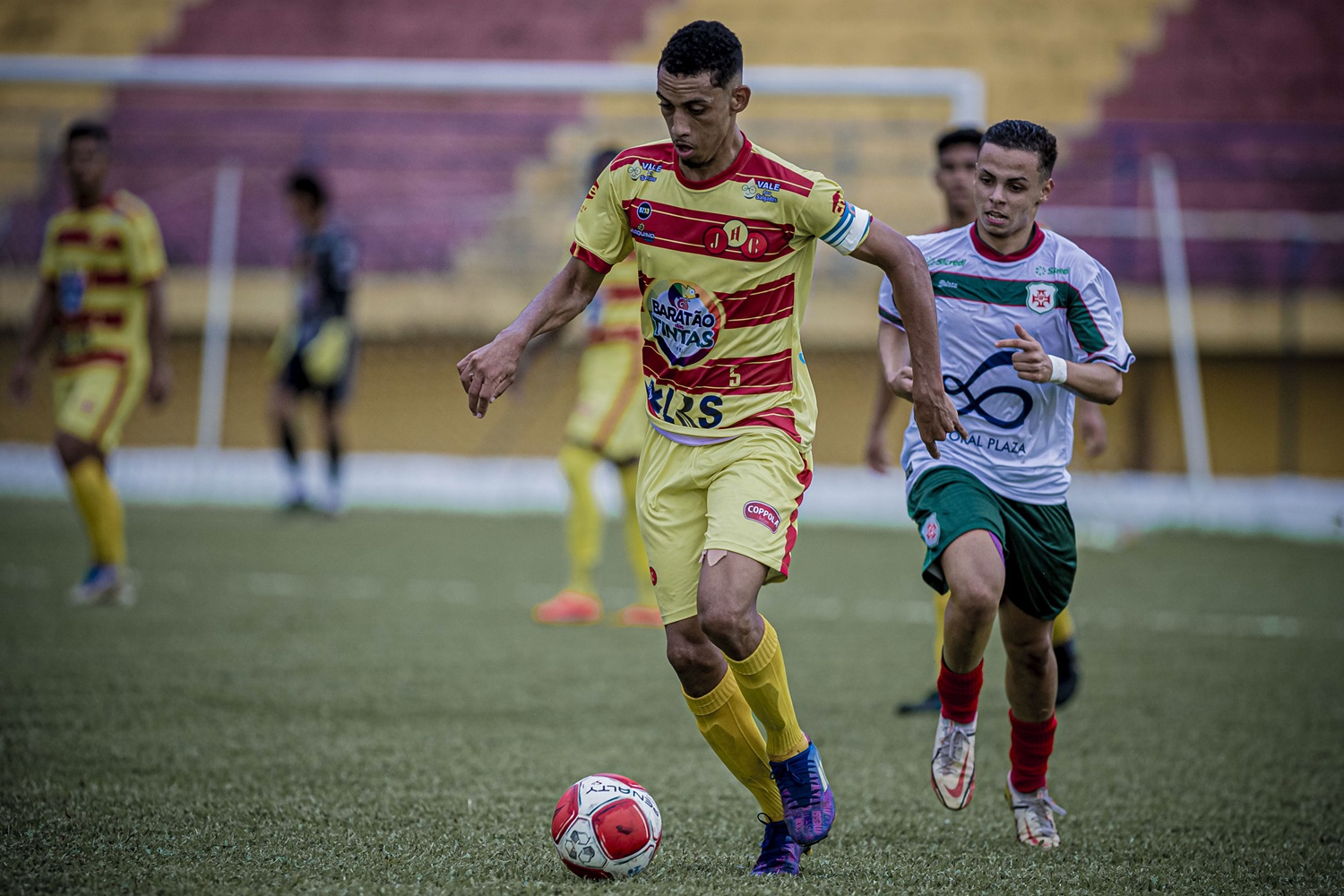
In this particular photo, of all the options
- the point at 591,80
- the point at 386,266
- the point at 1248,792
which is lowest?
the point at 1248,792

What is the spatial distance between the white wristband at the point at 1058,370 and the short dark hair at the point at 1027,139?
23.9 inches

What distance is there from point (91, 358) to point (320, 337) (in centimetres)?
392

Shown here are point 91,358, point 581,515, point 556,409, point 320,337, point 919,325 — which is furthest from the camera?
point 556,409

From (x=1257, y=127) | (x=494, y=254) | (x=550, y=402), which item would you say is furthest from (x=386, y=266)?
(x=1257, y=127)

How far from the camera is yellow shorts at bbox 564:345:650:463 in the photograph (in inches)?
286

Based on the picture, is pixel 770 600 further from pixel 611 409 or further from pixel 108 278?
pixel 108 278

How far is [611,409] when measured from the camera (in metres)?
7.28

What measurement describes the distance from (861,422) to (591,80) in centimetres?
504

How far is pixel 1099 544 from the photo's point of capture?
1106cm

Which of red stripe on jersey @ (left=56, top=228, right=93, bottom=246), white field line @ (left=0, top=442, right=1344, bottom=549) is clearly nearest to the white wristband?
red stripe on jersey @ (left=56, top=228, right=93, bottom=246)

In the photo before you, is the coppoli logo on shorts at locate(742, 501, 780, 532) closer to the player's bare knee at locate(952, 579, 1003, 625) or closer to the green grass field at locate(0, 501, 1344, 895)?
the player's bare knee at locate(952, 579, 1003, 625)

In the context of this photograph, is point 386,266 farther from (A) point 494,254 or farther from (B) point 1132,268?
(B) point 1132,268

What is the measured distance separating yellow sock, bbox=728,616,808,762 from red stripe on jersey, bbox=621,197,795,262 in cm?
91

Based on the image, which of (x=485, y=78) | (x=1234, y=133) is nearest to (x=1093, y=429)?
(x=485, y=78)
